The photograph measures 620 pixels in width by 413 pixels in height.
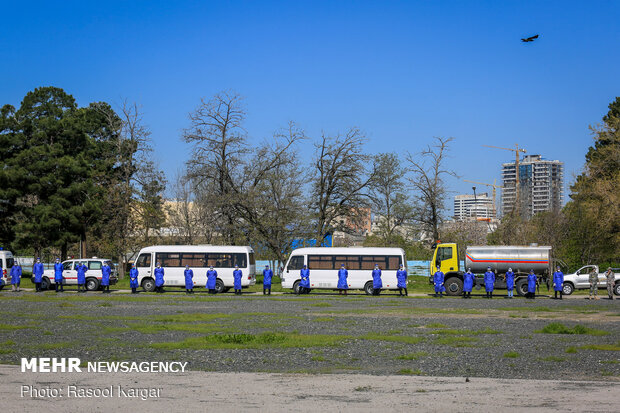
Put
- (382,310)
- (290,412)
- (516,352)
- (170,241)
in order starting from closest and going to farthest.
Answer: (290,412) < (516,352) < (382,310) < (170,241)

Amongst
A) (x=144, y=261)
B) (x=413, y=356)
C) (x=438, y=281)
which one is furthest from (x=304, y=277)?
(x=413, y=356)

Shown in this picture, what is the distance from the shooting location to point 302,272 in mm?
39312

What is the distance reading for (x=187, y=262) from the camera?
41.1 metres

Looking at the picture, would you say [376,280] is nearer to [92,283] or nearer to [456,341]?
[92,283]

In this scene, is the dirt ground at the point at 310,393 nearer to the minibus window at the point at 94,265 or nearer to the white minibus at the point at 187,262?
the white minibus at the point at 187,262

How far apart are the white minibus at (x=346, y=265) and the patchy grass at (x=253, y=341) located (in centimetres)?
2225

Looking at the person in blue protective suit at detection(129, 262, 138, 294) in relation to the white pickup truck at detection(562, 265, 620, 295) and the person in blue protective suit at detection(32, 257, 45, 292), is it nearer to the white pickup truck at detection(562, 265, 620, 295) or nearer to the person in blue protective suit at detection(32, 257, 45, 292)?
the person in blue protective suit at detection(32, 257, 45, 292)

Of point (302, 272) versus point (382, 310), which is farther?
point (302, 272)

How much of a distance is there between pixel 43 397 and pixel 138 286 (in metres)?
31.5

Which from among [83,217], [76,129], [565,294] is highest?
[76,129]

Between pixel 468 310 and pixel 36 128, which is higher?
pixel 36 128

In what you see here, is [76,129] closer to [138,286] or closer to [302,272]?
[138,286]

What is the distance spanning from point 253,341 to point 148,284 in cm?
2557

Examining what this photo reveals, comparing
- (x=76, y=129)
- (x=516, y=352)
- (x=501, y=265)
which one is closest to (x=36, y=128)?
(x=76, y=129)
